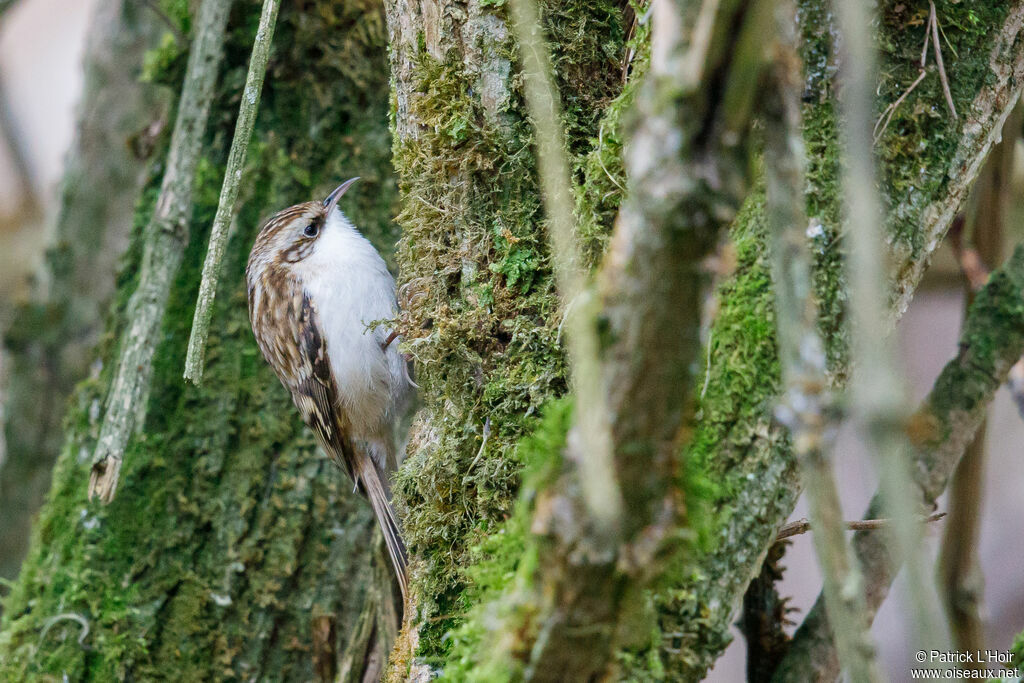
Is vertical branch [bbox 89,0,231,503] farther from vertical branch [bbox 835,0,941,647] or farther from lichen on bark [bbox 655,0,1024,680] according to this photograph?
vertical branch [bbox 835,0,941,647]

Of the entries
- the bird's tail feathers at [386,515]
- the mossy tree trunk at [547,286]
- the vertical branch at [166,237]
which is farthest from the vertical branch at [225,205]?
the bird's tail feathers at [386,515]

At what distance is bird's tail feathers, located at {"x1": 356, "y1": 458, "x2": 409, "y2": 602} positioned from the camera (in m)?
2.79

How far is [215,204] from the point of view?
3451mm

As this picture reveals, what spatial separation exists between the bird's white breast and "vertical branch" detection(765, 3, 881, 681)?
2.33 meters

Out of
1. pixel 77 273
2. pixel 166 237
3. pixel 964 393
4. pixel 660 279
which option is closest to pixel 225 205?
pixel 166 237

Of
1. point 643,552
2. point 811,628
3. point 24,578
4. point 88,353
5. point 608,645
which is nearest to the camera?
point 643,552

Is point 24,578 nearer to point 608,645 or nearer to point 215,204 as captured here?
point 215,204

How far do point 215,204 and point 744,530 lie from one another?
2537 millimetres

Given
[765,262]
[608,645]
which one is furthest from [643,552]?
[765,262]

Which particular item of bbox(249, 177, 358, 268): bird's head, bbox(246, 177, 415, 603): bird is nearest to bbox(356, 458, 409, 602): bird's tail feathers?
bbox(246, 177, 415, 603): bird

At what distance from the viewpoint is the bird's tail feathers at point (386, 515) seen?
2.79m

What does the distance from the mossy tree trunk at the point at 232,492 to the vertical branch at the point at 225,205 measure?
1.19 metres

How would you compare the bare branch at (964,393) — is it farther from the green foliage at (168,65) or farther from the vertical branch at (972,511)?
the green foliage at (168,65)

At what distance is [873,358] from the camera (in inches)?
33.2
